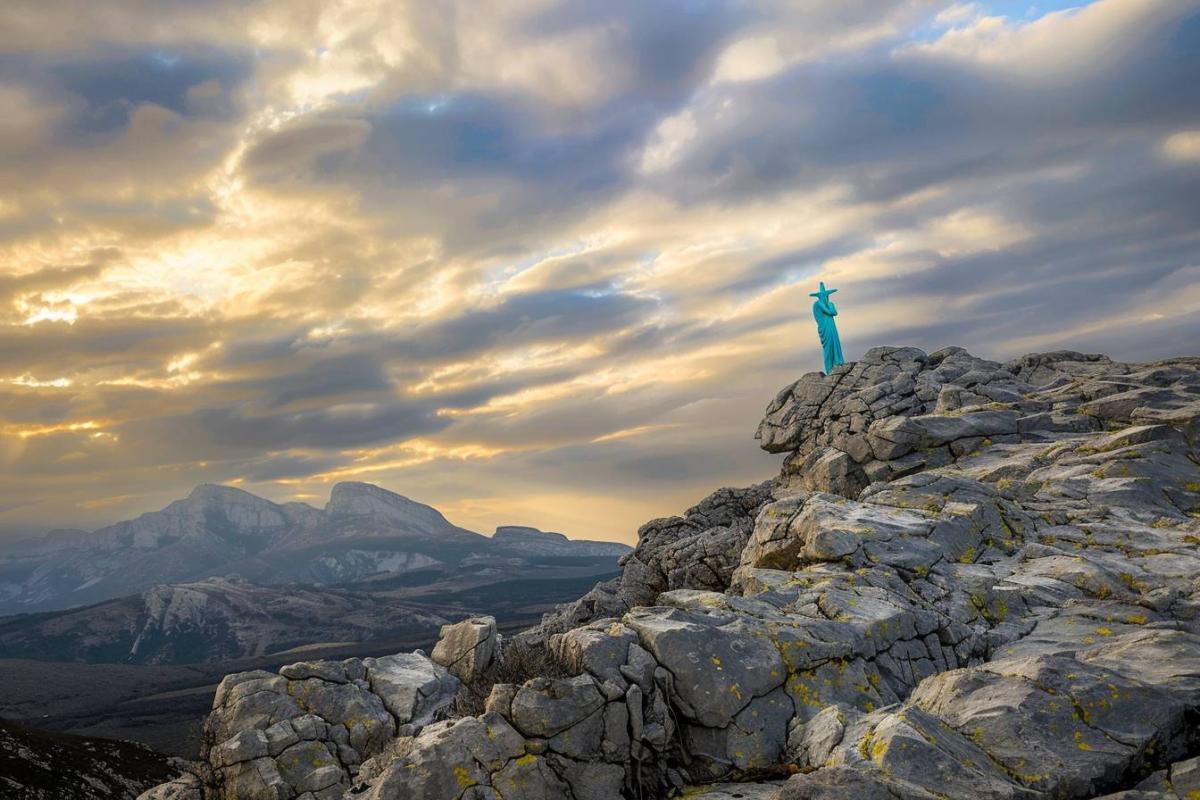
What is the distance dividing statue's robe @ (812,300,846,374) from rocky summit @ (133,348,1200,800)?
25.2m

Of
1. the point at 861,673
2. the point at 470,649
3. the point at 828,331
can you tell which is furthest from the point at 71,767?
the point at 861,673

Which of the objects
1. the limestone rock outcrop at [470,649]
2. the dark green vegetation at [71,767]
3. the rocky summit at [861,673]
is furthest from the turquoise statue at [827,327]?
the dark green vegetation at [71,767]

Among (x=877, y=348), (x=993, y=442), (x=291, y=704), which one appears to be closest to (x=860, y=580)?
(x=291, y=704)

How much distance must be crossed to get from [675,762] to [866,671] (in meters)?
6.16

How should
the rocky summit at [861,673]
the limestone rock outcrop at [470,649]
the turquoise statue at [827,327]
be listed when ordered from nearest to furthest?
the rocky summit at [861,673]
the limestone rock outcrop at [470,649]
the turquoise statue at [827,327]

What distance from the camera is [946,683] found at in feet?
52.5

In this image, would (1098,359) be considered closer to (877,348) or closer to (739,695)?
(877,348)

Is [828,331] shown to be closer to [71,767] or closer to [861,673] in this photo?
[861,673]

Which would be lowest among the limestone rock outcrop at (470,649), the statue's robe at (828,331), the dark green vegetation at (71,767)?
the dark green vegetation at (71,767)

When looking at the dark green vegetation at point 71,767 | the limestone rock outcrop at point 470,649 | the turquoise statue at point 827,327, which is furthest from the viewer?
the dark green vegetation at point 71,767

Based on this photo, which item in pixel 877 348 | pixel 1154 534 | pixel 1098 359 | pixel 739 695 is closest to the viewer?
pixel 739 695

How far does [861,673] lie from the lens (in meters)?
19.0

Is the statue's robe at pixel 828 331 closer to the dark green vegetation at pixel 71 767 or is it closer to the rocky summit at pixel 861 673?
the rocky summit at pixel 861 673

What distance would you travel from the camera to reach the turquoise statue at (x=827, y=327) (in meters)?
68.0
